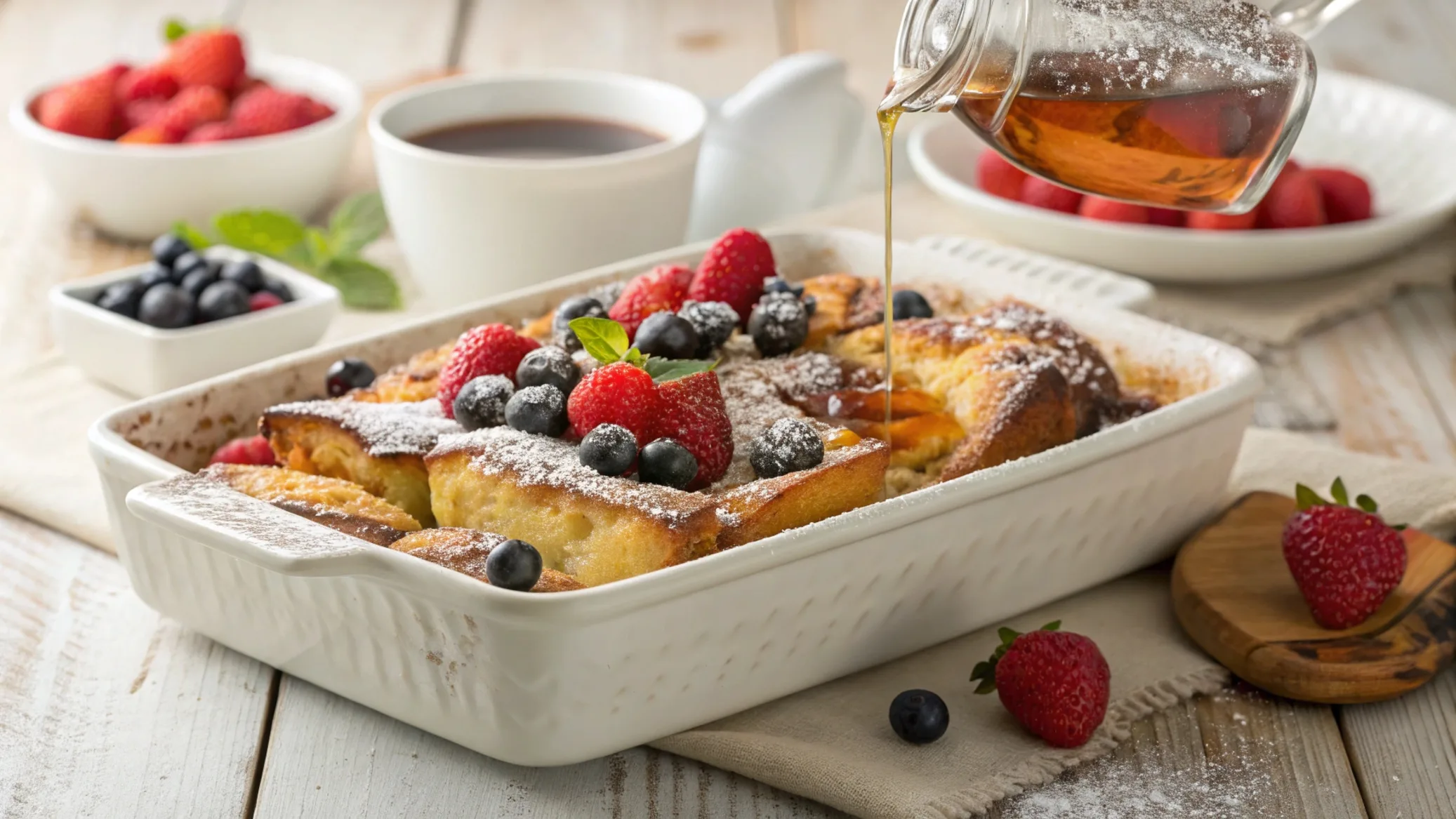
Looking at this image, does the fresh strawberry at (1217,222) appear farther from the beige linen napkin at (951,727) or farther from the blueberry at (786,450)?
the blueberry at (786,450)

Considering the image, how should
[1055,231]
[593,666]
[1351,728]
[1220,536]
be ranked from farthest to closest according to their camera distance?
[1055,231] < [1220,536] < [1351,728] < [593,666]

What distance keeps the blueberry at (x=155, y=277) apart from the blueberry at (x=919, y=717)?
1531 millimetres

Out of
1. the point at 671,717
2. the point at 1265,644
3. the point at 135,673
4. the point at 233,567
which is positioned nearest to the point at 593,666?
the point at 671,717

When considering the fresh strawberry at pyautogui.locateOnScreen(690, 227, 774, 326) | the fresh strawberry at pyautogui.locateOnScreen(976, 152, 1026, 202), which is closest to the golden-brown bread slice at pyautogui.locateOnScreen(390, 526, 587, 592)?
the fresh strawberry at pyautogui.locateOnScreen(690, 227, 774, 326)

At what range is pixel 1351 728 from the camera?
1.80 m

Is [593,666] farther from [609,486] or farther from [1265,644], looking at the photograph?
[1265,644]

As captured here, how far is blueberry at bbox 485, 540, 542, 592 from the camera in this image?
5.06 ft

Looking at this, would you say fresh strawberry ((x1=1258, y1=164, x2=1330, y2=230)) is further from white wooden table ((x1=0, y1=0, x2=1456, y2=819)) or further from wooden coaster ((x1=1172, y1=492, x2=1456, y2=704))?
wooden coaster ((x1=1172, y1=492, x2=1456, y2=704))

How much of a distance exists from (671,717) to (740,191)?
66.3 inches

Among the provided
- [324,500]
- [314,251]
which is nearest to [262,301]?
[314,251]

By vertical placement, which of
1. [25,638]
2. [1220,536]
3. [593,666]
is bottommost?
[25,638]

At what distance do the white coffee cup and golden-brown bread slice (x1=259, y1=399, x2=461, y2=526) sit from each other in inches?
31.7

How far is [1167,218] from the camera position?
10.0 feet

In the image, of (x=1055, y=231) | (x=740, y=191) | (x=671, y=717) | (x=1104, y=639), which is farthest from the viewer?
(x=740, y=191)
